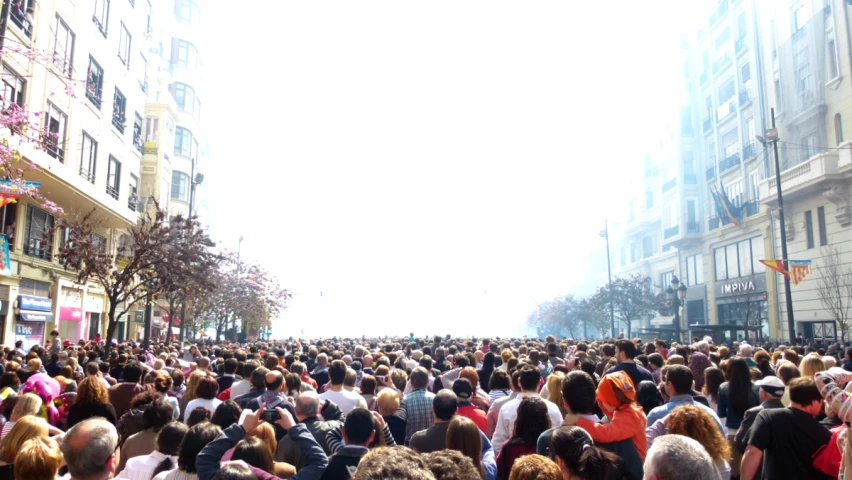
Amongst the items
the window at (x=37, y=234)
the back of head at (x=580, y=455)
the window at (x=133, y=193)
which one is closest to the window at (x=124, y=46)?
the window at (x=133, y=193)

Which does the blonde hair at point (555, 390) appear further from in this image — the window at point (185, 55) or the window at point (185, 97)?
the window at point (185, 55)

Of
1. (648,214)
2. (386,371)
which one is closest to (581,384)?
(386,371)

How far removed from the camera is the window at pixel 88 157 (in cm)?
2780

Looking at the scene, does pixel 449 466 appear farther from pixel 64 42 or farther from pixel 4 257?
pixel 64 42

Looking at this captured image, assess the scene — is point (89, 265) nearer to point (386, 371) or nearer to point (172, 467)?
point (386, 371)

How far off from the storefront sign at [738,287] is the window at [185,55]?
42.6m

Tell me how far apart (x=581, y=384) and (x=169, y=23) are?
53284 millimetres

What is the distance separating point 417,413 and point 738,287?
38.8 metres

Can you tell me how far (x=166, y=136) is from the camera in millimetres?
43531

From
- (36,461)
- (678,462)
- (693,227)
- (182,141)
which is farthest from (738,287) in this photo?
(36,461)

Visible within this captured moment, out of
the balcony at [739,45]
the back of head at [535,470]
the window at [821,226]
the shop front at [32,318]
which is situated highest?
the balcony at [739,45]

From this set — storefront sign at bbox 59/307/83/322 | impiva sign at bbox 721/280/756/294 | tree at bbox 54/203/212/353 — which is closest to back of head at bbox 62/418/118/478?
tree at bbox 54/203/212/353

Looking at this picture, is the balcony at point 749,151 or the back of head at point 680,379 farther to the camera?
the balcony at point 749,151

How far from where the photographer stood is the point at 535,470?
3836 mm
